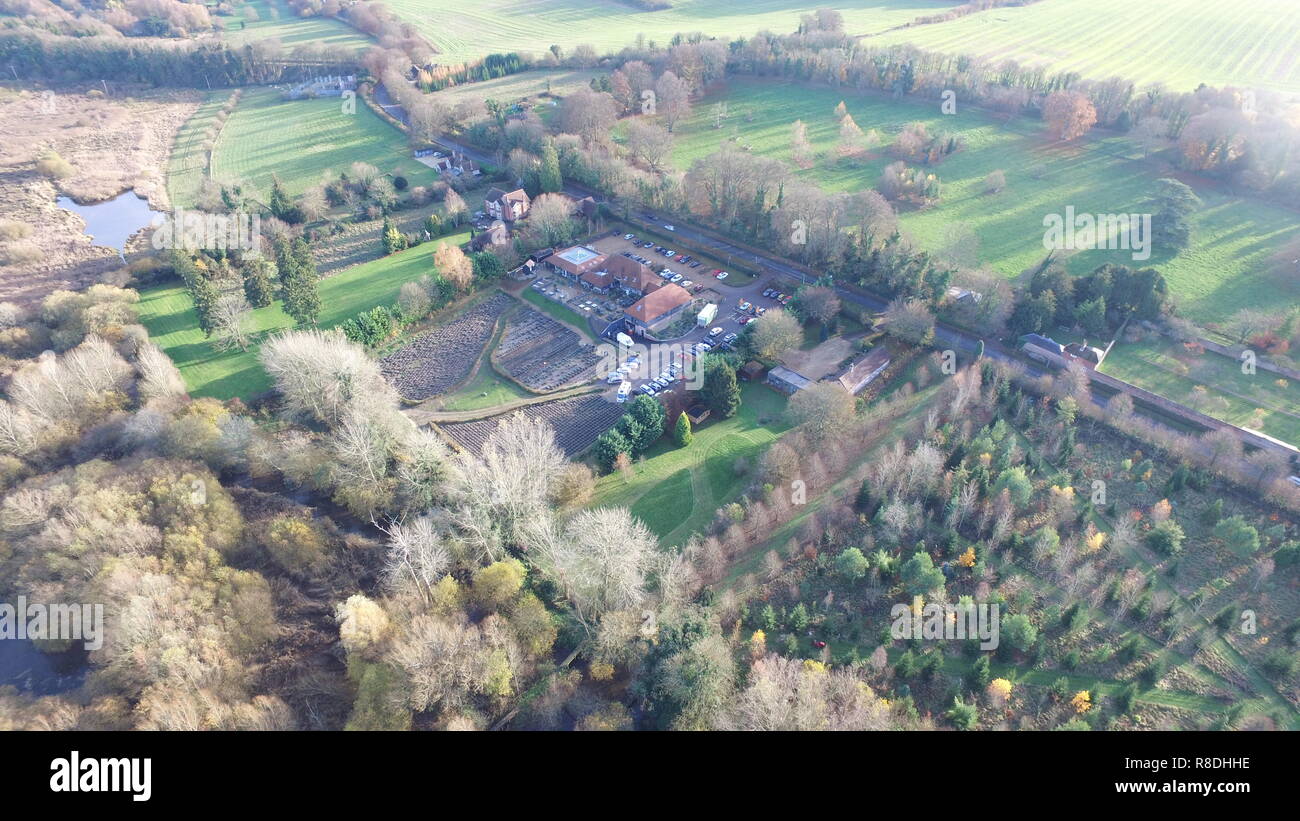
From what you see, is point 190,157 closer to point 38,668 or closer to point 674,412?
point 38,668

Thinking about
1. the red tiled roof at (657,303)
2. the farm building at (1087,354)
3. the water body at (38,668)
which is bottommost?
the water body at (38,668)

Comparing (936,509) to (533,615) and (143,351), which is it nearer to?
(533,615)

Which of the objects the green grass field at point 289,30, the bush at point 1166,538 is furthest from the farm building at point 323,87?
the bush at point 1166,538

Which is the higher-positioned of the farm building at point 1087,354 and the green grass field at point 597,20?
the green grass field at point 597,20

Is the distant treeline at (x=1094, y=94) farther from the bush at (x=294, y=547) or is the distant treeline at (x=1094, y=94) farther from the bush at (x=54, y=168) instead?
the bush at (x=294, y=547)

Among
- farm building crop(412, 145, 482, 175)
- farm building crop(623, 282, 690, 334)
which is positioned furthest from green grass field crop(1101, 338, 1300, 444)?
farm building crop(412, 145, 482, 175)

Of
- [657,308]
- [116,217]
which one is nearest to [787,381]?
[657,308]

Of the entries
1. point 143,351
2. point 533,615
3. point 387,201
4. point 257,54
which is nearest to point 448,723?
point 533,615
